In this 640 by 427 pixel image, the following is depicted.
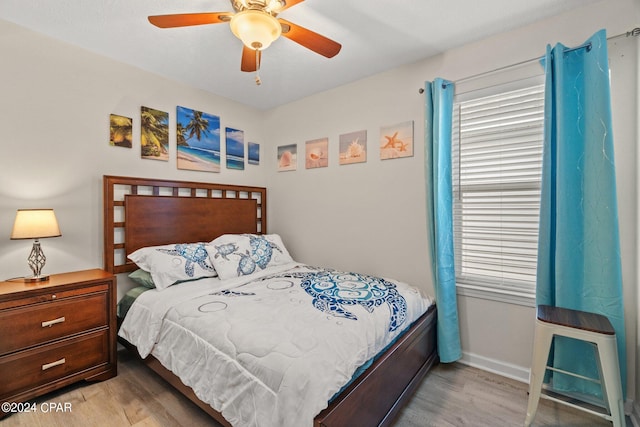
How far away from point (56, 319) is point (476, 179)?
3030 mm

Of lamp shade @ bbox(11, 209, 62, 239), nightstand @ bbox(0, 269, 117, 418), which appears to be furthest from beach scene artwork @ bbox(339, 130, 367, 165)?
lamp shade @ bbox(11, 209, 62, 239)

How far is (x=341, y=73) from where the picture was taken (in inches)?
104

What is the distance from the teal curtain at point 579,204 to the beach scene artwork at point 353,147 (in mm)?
1386

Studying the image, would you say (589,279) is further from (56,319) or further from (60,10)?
(60,10)

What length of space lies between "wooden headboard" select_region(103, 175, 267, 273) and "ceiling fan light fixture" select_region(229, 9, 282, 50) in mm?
1712

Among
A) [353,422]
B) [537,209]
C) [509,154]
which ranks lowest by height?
[353,422]

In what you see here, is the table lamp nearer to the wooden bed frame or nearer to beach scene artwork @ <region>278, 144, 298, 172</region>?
the wooden bed frame

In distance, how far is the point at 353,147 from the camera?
111 inches

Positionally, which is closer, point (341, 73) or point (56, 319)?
point (56, 319)

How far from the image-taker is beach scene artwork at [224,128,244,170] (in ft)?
10.5

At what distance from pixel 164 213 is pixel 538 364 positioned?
9.60 feet

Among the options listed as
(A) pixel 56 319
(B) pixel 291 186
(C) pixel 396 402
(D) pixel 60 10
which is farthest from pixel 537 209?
(D) pixel 60 10

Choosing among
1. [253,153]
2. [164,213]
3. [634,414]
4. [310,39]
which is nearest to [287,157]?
[253,153]

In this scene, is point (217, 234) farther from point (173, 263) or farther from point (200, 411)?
point (200, 411)
